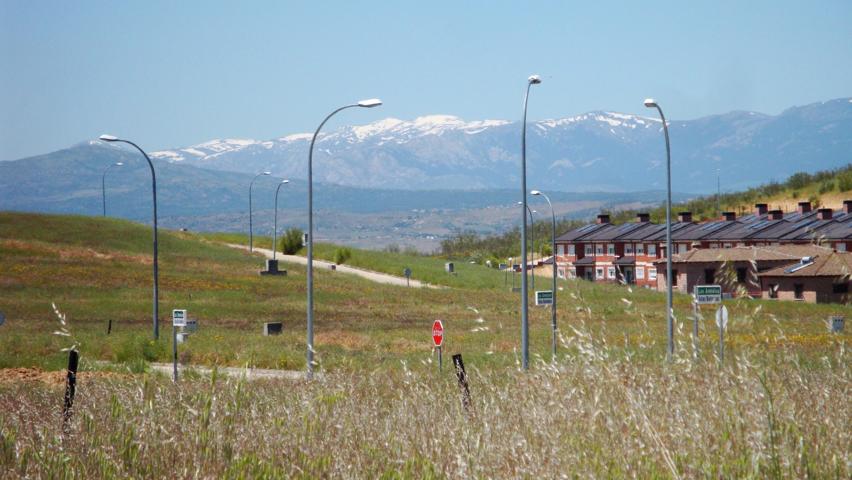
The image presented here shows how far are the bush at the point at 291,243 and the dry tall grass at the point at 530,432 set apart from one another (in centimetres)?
10213

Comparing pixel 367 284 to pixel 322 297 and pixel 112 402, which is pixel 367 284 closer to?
pixel 322 297

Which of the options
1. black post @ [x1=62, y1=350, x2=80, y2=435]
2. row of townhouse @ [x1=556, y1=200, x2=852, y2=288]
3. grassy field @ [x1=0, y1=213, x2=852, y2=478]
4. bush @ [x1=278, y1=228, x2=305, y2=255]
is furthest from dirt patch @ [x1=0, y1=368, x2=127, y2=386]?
bush @ [x1=278, y1=228, x2=305, y2=255]

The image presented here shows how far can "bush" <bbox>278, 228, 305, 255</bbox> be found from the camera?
365ft

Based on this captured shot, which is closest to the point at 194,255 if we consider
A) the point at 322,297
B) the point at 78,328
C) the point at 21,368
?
the point at 322,297

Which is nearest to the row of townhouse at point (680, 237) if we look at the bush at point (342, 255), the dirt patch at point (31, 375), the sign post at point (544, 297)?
the bush at point (342, 255)

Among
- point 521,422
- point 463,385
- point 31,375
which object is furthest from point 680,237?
point 521,422

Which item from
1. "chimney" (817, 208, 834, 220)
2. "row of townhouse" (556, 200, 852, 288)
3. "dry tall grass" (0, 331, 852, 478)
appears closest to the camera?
"dry tall grass" (0, 331, 852, 478)

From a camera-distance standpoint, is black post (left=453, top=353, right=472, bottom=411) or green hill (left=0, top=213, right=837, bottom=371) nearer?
black post (left=453, top=353, right=472, bottom=411)

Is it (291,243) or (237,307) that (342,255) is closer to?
(291,243)

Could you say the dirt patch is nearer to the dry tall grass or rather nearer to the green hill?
the green hill

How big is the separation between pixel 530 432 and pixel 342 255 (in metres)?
103

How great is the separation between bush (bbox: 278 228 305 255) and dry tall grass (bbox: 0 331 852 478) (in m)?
102

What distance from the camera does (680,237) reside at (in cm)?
9381

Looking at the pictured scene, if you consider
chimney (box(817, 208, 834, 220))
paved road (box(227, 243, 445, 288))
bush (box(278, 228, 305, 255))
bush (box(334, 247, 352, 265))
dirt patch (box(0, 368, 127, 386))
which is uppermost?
chimney (box(817, 208, 834, 220))
